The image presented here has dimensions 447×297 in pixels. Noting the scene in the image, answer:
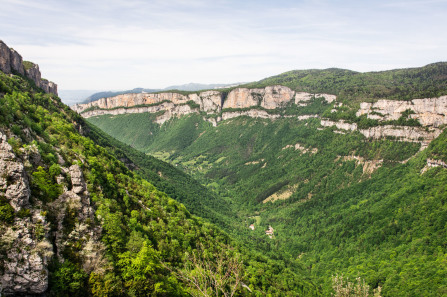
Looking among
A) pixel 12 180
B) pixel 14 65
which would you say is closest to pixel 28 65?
pixel 14 65

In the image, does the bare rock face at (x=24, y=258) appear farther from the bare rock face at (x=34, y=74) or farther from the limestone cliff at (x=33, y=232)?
the bare rock face at (x=34, y=74)

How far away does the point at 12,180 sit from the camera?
77.2 ft

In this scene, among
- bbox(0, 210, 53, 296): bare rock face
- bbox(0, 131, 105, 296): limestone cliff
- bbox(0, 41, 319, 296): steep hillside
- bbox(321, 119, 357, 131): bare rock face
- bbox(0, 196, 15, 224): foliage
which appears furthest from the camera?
bbox(321, 119, 357, 131): bare rock face

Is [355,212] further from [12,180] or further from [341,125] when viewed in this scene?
Result: [12,180]

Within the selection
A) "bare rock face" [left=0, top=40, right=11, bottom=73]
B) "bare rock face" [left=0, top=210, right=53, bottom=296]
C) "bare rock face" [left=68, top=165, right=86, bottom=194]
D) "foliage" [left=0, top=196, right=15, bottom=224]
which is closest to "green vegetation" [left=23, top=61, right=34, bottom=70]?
"bare rock face" [left=0, top=40, right=11, bottom=73]

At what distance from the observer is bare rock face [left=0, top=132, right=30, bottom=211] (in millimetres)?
22781

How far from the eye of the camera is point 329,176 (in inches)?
5989

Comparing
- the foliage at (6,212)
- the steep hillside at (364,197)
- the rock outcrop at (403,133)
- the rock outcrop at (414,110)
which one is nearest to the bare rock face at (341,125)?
the rock outcrop at (403,133)

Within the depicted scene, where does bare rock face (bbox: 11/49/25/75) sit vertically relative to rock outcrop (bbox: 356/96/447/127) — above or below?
above

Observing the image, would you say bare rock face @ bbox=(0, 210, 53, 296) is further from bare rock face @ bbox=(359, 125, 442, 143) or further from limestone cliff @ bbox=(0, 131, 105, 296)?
bare rock face @ bbox=(359, 125, 442, 143)

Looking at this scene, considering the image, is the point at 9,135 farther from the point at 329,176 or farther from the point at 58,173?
the point at 329,176

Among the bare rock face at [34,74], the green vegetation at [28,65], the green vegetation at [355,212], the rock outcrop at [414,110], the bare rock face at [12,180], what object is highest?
the green vegetation at [28,65]

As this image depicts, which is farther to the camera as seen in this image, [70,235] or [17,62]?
[17,62]

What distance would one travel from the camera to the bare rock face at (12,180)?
22.8 meters
